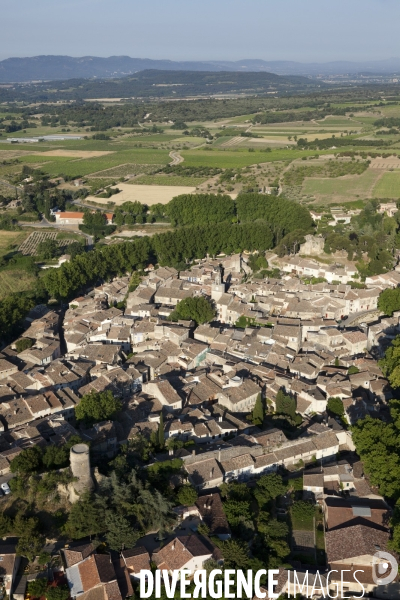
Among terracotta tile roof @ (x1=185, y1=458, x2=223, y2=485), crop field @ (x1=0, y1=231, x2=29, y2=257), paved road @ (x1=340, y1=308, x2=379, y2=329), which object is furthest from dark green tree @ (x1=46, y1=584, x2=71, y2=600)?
crop field @ (x1=0, y1=231, x2=29, y2=257)

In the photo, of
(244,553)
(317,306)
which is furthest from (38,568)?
(317,306)

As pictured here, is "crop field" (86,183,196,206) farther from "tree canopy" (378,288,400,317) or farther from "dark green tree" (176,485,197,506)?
"dark green tree" (176,485,197,506)

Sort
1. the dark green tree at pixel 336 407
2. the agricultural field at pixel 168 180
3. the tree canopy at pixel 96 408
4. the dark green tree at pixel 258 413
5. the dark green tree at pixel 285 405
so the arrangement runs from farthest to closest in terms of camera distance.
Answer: the agricultural field at pixel 168 180 < the dark green tree at pixel 336 407 < the dark green tree at pixel 285 405 < the dark green tree at pixel 258 413 < the tree canopy at pixel 96 408

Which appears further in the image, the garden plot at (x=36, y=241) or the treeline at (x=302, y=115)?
the treeline at (x=302, y=115)

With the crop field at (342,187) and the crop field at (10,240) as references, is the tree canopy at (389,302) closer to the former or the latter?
the crop field at (342,187)

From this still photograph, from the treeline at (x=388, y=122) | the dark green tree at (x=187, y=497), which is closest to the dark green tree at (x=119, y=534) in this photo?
the dark green tree at (x=187, y=497)
